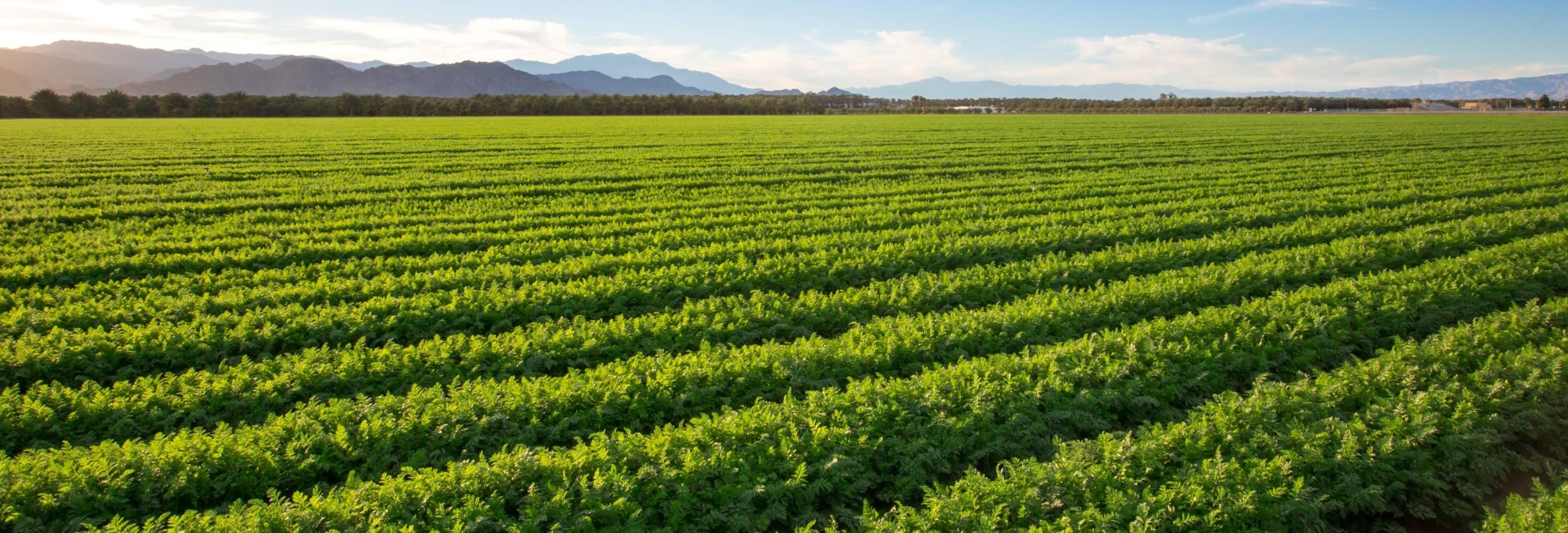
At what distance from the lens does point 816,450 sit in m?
5.11

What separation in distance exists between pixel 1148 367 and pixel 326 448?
21.7 ft

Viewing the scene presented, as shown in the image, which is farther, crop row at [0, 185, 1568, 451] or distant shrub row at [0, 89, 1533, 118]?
distant shrub row at [0, 89, 1533, 118]

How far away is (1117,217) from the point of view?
46.8ft

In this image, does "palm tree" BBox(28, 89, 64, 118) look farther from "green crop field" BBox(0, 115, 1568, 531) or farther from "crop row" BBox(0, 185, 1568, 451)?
"crop row" BBox(0, 185, 1568, 451)

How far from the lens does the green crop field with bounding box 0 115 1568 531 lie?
4684 millimetres

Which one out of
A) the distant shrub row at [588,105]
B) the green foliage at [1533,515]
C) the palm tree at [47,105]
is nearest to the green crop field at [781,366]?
the green foliage at [1533,515]

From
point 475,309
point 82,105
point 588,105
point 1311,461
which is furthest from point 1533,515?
point 82,105

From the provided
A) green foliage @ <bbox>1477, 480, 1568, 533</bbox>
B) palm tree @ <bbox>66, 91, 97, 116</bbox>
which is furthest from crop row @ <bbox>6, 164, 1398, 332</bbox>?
palm tree @ <bbox>66, 91, 97, 116</bbox>

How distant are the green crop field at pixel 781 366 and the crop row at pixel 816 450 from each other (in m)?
0.03

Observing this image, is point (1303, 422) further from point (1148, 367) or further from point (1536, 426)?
point (1536, 426)

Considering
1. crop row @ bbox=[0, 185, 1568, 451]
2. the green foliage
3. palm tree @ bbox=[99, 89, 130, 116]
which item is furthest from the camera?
palm tree @ bbox=[99, 89, 130, 116]

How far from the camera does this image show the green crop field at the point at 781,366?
4684mm

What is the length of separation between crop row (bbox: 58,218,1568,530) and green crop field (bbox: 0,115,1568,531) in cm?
3

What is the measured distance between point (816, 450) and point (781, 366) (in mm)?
1490
